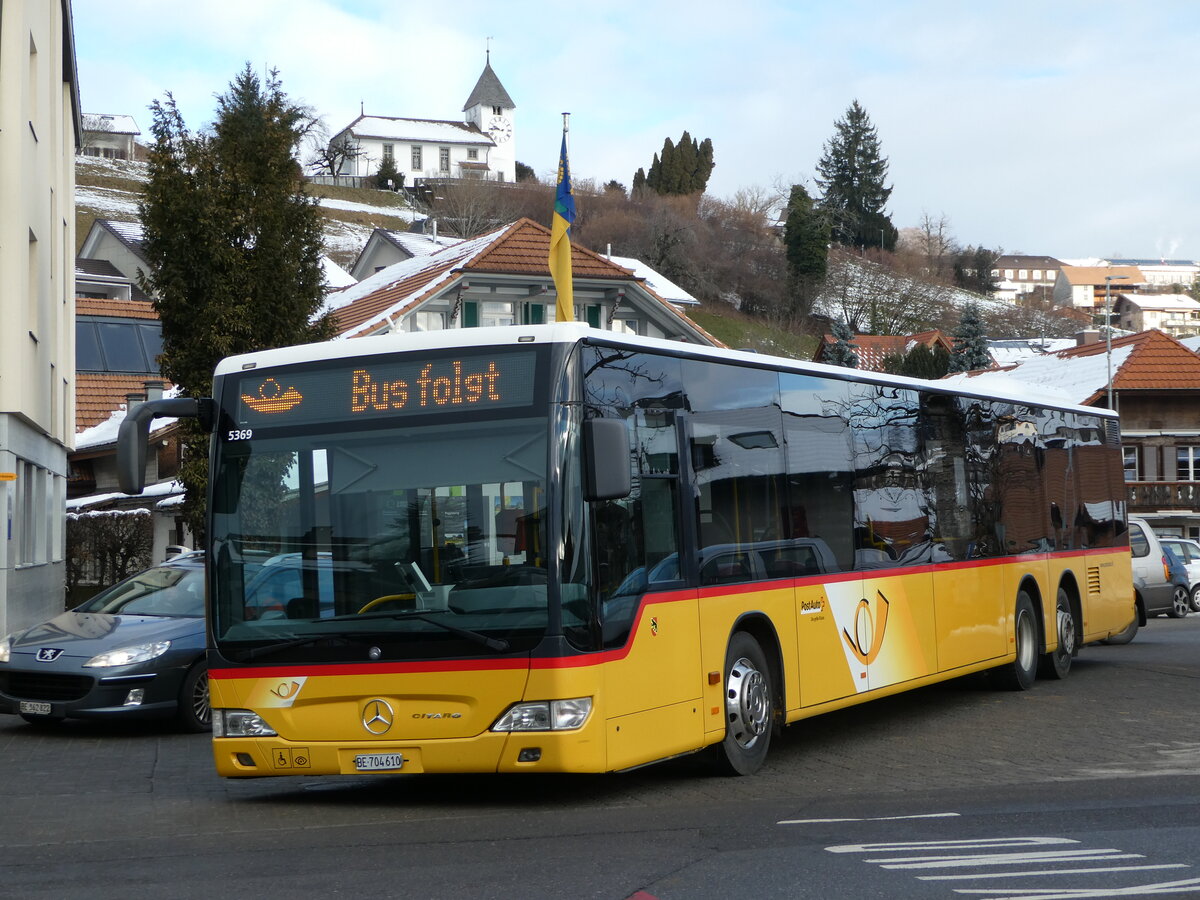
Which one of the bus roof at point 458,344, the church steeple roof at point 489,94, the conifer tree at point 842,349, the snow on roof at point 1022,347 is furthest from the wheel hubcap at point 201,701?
the church steeple roof at point 489,94

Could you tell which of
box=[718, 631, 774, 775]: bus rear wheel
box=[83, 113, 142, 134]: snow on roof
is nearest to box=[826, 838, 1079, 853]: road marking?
box=[718, 631, 774, 775]: bus rear wheel

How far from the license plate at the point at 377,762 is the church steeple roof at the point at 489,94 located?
582ft

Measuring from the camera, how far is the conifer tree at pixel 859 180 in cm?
13812

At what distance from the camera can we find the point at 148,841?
8422mm

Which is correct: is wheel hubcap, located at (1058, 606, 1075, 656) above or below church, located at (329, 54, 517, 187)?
below

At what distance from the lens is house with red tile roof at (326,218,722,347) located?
40375 mm

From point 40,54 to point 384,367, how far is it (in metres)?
20.4

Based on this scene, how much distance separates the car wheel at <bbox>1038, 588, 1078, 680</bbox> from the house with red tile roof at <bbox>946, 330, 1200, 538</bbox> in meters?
48.4

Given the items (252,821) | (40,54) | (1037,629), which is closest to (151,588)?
(252,821)

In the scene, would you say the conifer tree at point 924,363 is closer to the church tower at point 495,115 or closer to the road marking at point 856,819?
the road marking at point 856,819

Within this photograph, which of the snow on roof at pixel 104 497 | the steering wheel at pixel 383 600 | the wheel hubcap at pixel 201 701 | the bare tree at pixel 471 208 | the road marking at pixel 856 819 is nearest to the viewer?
the road marking at pixel 856 819

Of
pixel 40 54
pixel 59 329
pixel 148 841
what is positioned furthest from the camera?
pixel 59 329

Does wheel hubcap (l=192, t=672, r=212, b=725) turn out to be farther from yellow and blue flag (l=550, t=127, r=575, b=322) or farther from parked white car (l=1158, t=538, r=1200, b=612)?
parked white car (l=1158, t=538, r=1200, b=612)

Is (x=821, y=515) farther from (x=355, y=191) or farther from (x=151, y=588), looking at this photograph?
(x=355, y=191)
